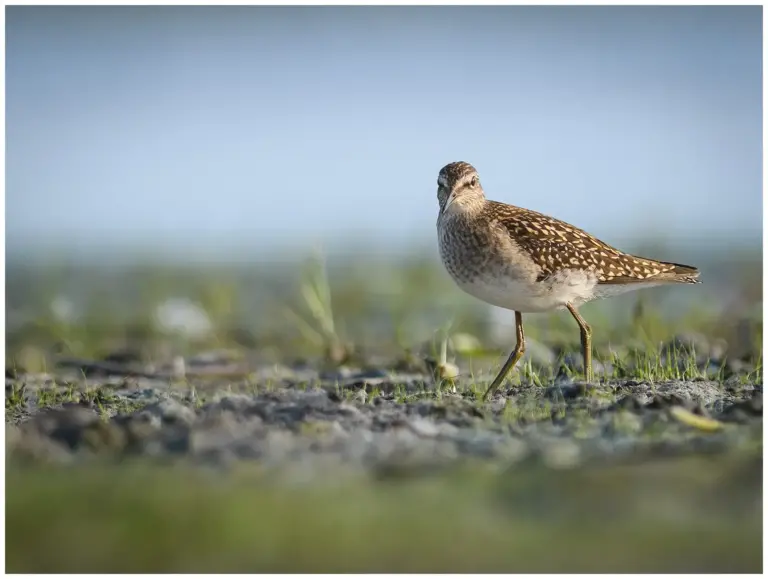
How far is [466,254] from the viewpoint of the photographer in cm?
746

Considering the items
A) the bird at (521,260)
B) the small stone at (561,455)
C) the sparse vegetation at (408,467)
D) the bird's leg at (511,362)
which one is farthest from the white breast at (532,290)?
A: the small stone at (561,455)

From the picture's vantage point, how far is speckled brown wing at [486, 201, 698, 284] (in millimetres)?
7441

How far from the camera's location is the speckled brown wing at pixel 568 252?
7.44 meters

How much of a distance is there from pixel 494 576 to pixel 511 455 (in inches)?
31.6

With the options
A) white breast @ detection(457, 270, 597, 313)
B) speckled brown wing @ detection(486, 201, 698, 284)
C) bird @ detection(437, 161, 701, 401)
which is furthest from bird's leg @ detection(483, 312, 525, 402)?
speckled brown wing @ detection(486, 201, 698, 284)

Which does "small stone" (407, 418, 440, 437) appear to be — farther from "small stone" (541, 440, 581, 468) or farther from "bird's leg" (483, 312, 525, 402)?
"bird's leg" (483, 312, 525, 402)

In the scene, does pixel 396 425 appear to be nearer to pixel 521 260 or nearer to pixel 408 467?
pixel 408 467

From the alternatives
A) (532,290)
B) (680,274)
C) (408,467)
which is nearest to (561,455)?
(408,467)

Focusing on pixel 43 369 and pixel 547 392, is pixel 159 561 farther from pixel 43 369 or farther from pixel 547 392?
pixel 43 369

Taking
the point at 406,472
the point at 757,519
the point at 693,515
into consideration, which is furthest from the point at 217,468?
the point at 757,519

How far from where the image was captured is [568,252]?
24.7ft

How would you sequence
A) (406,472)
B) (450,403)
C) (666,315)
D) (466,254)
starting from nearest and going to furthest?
1. (406,472)
2. (450,403)
3. (466,254)
4. (666,315)

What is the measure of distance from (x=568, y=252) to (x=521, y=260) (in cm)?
48

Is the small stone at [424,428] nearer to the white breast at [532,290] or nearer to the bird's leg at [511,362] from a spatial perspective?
the bird's leg at [511,362]
